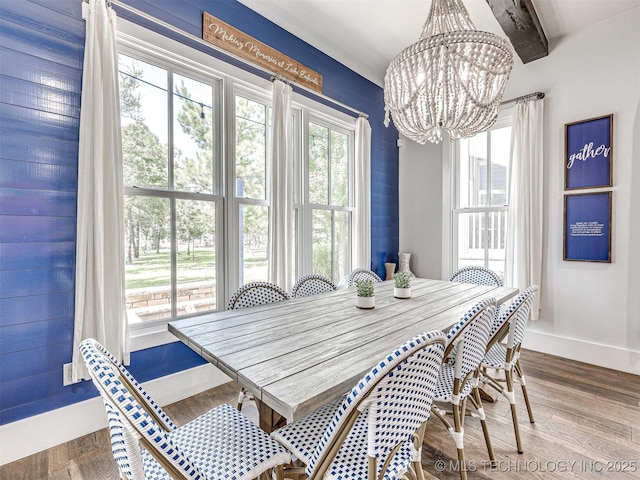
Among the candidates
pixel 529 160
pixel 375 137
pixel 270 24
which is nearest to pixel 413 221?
pixel 375 137

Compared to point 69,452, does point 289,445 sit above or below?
above

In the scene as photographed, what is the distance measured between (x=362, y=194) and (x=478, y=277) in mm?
1651

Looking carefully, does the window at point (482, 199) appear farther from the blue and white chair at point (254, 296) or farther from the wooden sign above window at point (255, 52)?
the blue and white chair at point (254, 296)

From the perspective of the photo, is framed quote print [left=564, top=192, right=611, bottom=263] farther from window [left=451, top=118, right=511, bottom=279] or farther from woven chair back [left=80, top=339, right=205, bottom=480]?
woven chair back [left=80, top=339, right=205, bottom=480]

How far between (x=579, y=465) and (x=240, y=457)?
189cm

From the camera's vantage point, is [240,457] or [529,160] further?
[529,160]

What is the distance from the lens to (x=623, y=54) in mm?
→ 2859

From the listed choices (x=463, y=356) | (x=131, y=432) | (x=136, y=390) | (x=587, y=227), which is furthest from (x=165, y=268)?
(x=587, y=227)

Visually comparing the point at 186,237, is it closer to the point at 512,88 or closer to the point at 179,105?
the point at 179,105

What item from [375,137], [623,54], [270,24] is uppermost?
[270,24]

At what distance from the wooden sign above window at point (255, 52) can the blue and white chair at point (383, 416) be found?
2.83 meters

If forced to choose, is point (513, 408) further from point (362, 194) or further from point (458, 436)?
point (362, 194)

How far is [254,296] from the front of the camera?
2.10 metres

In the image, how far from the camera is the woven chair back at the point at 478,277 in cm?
289
